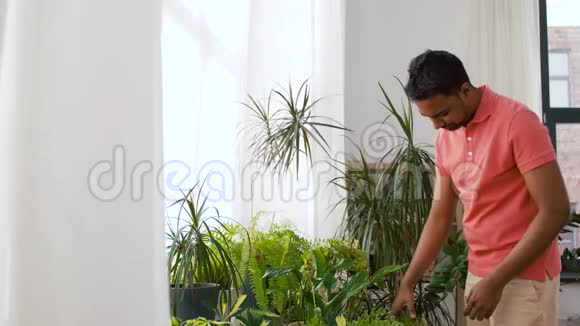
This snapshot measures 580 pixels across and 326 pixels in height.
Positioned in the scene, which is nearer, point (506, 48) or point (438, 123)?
point (438, 123)

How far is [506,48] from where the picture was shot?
16.9ft

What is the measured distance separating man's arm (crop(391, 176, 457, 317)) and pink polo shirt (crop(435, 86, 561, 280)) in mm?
139

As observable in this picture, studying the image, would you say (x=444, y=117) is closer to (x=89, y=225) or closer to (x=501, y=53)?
(x=89, y=225)

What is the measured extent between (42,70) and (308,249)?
152 cm

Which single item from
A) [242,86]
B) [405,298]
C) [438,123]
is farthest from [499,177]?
[242,86]

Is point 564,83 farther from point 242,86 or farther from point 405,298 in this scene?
point 405,298

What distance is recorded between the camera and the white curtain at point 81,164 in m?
1.18

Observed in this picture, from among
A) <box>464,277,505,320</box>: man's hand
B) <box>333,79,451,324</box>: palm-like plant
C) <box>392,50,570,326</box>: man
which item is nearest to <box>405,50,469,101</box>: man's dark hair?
<box>392,50,570,326</box>: man

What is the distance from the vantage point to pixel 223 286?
2207 mm

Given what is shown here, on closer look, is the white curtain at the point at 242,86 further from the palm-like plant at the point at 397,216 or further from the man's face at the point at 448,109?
the man's face at the point at 448,109

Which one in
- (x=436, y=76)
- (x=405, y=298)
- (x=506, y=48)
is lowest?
(x=405, y=298)

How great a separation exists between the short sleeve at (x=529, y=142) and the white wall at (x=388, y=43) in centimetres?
307

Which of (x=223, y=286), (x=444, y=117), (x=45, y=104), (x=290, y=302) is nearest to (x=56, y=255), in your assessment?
(x=45, y=104)

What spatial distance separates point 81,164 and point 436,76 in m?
1.23
